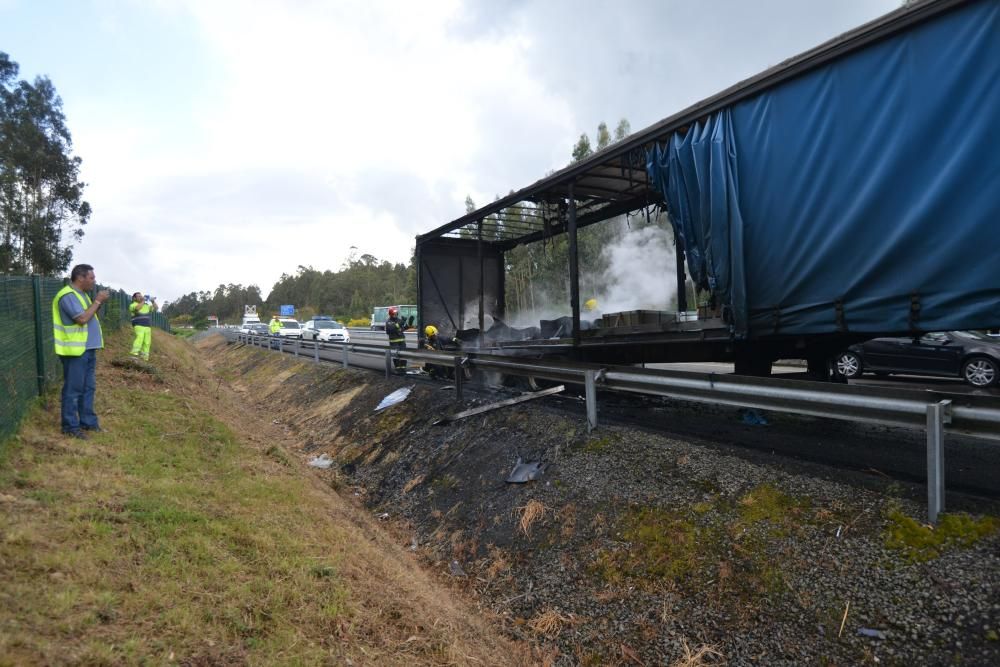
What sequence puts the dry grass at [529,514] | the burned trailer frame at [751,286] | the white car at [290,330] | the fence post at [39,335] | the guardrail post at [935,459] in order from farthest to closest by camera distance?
1. the white car at [290,330]
2. the fence post at [39,335]
3. the dry grass at [529,514]
4. the burned trailer frame at [751,286]
5. the guardrail post at [935,459]

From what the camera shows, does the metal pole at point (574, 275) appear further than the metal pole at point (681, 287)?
No

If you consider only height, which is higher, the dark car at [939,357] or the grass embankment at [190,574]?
the dark car at [939,357]

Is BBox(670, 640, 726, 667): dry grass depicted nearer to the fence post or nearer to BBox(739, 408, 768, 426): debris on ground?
BBox(739, 408, 768, 426): debris on ground

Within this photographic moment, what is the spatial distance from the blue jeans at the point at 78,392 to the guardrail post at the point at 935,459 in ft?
20.8

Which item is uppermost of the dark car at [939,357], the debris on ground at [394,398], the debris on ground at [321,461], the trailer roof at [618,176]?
the trailer roof at [618,176]

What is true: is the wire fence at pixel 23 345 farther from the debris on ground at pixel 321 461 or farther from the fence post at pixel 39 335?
the debris on ground at pixel 321 461

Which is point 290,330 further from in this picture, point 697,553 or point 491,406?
point 697,553

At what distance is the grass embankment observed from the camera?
2279 millimetres

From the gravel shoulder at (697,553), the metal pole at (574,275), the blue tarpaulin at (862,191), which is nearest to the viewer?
the gravel shoulder at (697,553)

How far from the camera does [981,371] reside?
10.1 metres

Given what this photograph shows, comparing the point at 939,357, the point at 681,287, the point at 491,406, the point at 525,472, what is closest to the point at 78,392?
the point at 491,406

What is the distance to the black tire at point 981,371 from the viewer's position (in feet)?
32.3

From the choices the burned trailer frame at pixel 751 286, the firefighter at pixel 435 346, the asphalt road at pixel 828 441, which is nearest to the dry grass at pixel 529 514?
the asphalt road at pixel 828 441

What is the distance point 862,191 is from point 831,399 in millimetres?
1672
